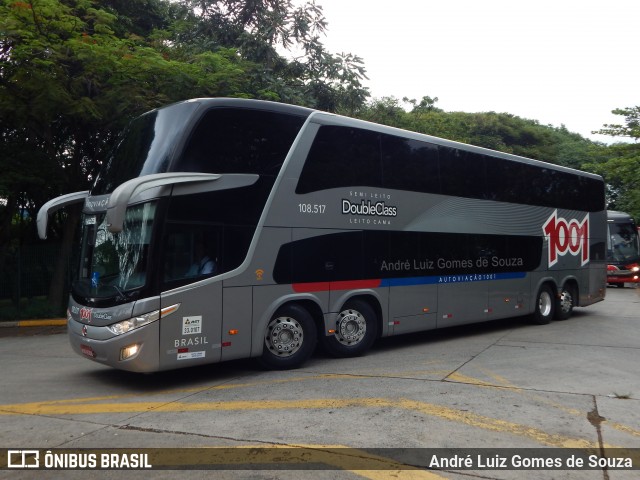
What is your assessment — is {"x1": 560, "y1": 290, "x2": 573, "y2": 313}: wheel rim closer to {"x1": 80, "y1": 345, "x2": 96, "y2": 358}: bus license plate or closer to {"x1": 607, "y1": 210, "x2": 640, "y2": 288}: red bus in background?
{"x1": 80, "y1": 345, "x2": 96, "y2": 358}: bus license plate

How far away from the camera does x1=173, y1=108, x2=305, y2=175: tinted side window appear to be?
26.0 feet

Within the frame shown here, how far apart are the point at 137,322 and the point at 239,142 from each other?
9.46ft

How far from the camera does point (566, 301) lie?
15.6 m

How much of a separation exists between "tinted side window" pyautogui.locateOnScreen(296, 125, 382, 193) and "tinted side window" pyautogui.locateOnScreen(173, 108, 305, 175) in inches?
20.1

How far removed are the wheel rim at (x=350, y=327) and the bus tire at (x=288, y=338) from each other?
663 mm

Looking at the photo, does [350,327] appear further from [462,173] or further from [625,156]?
[625,156]

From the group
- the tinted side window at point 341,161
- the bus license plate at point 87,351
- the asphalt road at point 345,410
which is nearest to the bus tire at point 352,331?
the asphalt road at point 345,410

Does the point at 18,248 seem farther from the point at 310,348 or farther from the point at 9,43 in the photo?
the point at 310,348

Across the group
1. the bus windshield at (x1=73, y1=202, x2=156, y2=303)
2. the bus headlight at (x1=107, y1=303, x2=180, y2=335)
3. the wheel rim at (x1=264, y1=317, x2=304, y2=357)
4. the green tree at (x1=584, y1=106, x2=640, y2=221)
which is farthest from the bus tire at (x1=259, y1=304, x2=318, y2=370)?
the green tree at (x1=584, y1=106, x2=640, y2=221)

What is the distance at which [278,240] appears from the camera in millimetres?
8766

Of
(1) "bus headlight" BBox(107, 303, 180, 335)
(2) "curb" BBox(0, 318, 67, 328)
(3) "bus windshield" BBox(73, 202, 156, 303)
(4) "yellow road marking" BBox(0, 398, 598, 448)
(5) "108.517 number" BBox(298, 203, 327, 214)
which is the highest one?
(5) "108.517 number" BBox(298, 203, 327, 214)

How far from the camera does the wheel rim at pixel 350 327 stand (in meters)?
9.77

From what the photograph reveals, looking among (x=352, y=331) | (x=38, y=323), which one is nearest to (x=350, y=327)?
(x=352, y=331)

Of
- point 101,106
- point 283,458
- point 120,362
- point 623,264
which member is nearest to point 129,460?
point 283,458
